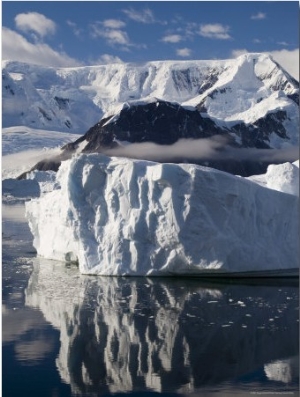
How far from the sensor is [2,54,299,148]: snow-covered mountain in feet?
387

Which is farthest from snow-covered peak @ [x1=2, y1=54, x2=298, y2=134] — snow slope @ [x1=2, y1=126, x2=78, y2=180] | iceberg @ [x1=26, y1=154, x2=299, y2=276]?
iceberg @ [x1=26, y1=154, x2=299, y2=276]

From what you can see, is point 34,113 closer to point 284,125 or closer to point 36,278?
point 284,125

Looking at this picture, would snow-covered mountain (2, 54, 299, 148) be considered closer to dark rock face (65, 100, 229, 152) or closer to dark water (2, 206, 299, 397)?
dark rock face (65, 100, 229, 152)

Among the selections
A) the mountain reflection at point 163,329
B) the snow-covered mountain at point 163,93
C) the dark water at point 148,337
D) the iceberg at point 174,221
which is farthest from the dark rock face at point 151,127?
the mountain reflection at point 163,329

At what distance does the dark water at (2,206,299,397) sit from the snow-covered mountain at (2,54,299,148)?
91237 mm

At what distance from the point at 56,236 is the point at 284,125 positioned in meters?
102

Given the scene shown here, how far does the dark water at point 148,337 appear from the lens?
31.9ft

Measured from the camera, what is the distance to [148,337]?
1202 cm

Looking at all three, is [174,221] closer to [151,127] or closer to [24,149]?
[151,127]

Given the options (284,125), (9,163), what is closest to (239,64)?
(284,125)

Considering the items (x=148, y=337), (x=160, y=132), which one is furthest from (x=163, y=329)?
(x=160, y=132)

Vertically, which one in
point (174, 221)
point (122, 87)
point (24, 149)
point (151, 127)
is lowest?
point (174, 221)

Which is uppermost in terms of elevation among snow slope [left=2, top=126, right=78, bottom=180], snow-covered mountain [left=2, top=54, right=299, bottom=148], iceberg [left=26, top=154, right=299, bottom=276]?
snow-covered mountain [left=2, top=54, right=299, bottom=148]

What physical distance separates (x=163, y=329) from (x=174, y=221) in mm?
4959
